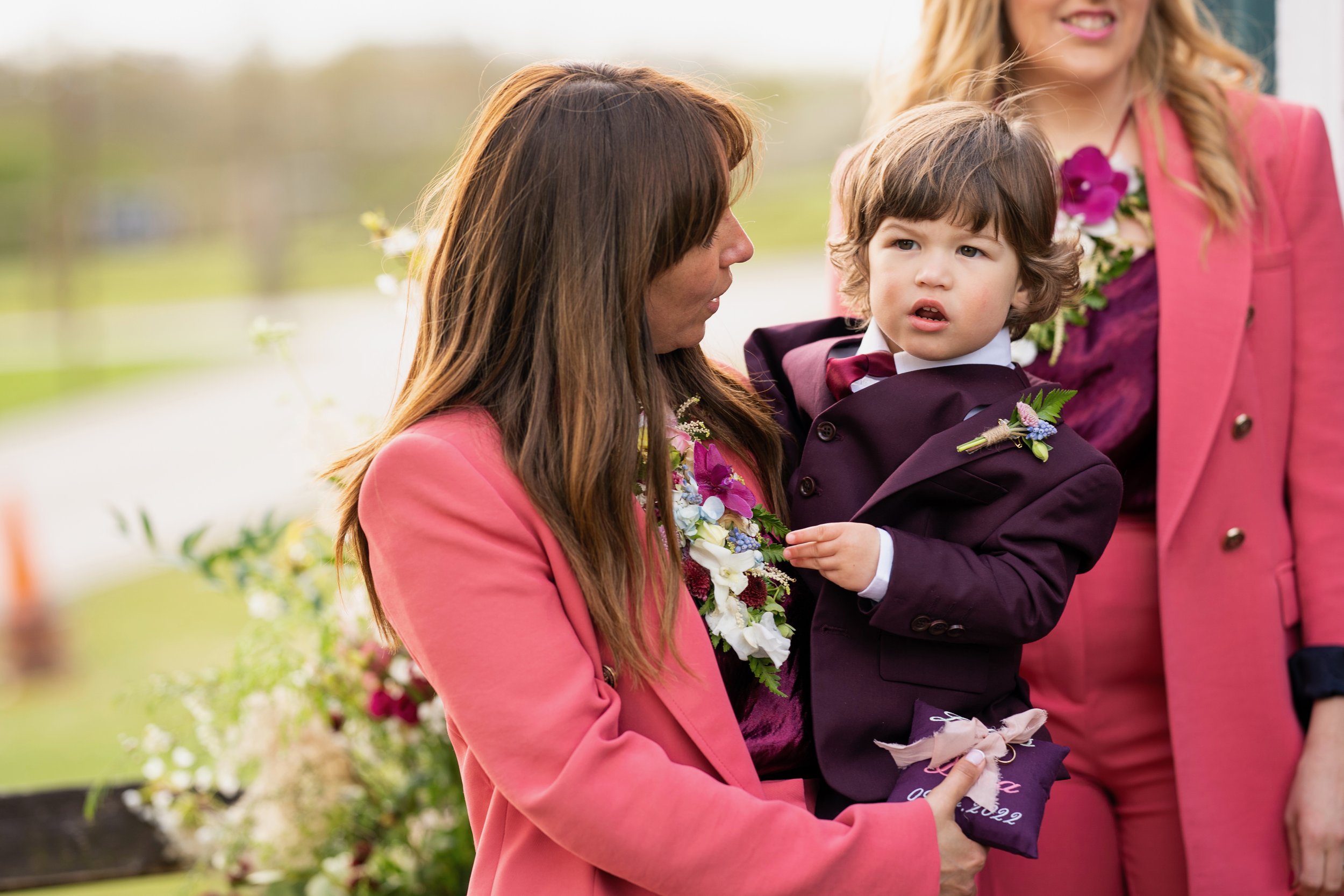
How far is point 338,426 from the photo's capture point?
2.70m

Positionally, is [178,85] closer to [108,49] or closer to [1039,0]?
[108,49]

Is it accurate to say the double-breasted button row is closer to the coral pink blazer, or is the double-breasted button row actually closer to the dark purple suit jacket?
the dark purple suit jacket

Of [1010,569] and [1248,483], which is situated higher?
[1010,569]

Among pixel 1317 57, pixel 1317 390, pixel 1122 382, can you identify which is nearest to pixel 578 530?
pixel 1122 382

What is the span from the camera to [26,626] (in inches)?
314

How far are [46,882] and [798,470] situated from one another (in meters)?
2.31

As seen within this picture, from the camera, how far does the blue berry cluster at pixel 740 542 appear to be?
1.74 m

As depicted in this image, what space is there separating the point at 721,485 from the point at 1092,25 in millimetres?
1215

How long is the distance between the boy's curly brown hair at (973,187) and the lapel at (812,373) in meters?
0.15

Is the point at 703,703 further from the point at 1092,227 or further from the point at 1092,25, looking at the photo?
the point at 1092,25

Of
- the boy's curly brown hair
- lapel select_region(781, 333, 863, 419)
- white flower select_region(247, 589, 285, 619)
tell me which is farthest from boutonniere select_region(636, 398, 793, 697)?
white flower select_region(247, 589, 285, 619)

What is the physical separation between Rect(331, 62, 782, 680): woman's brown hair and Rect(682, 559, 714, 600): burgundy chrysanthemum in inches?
3.4

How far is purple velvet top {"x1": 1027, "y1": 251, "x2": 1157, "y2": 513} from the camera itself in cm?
215

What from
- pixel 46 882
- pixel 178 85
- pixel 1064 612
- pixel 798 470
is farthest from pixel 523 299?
pixel 178 85
